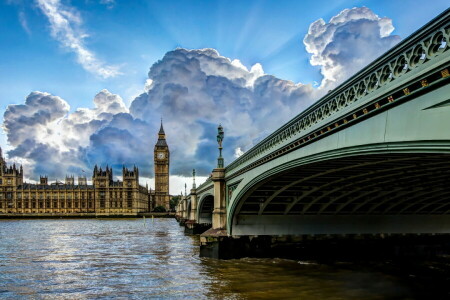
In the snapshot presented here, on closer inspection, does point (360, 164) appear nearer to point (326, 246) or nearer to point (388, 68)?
point (388, 68)

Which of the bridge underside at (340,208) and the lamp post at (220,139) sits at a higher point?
the lamp post at (220,139)

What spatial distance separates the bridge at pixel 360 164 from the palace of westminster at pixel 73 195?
120 metres

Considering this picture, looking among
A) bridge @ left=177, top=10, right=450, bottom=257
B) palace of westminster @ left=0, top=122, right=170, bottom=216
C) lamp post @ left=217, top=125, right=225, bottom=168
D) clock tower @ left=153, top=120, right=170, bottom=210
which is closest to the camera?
bridge @ left=177, top=10, right=450, bottom=257

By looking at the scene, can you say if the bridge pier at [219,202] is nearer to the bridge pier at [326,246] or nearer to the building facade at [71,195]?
the bridge pier at [326,246]

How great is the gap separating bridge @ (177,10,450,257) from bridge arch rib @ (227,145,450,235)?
6cm

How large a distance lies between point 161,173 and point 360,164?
563 feet

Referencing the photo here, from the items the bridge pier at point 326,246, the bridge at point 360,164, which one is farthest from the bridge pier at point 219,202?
the bridge pier at point 326,246

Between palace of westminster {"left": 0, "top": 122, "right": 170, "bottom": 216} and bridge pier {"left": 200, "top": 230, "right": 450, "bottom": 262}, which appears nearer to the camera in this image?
bridge pier {"left": 200, "top": 230, "right": 450, "bottom": 262}

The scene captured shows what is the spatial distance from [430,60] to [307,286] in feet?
41.5

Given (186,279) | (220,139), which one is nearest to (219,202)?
(220,139)

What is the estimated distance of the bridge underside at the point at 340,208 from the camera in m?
20.3

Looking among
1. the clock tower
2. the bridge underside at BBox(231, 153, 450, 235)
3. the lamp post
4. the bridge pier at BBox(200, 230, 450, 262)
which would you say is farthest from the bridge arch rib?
the clock tower

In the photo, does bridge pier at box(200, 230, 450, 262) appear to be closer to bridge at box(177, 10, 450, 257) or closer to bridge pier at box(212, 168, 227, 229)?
bridge at box(177, 10, 450, 257)

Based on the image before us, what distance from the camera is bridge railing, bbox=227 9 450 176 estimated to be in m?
A: 7.02
